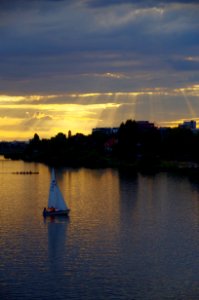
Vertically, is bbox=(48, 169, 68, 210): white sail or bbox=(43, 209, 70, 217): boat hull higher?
bbox=(48, 169, 68, 210): white sail

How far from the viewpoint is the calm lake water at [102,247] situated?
131 ft

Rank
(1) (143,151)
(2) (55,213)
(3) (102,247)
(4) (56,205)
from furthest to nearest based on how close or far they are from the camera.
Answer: (1) (143,151) < (4) (56,205) < (2) (55,213) < (3) (102,247)

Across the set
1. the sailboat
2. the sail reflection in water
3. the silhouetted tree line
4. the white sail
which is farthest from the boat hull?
the silhouetted tree line

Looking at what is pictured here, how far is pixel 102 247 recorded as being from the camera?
5103 centimetres

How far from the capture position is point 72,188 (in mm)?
99312

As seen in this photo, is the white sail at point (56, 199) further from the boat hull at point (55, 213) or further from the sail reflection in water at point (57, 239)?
the sail reflection in water at point (57, 239)

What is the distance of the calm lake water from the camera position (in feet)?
131

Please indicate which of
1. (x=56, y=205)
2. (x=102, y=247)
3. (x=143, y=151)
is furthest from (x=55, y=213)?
(x=143, y=151)

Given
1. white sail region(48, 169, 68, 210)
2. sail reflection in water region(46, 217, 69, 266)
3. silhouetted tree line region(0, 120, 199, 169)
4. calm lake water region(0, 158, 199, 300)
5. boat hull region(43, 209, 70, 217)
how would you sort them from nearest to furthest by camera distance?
calm lake water region(0, 158, 199, 300) → sail reflection in water region(46, 217, 69, 266) → boat hull region(43, 209, 70, 217) → white sail region(48, 169, 68, 210) → silhouetted tree line region(0, 120, 199, 169)

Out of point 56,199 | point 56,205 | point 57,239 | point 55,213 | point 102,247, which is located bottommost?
point 102,247

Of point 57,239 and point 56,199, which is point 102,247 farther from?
point 56,199

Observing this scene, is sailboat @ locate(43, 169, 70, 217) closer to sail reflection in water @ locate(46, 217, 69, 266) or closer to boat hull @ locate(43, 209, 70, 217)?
boat hull @ locate(43, 209, 70, 217)

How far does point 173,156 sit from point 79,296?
125539 millimetres

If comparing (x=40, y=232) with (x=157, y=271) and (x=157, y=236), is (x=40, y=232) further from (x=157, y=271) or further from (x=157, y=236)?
(x=157, y=271)
